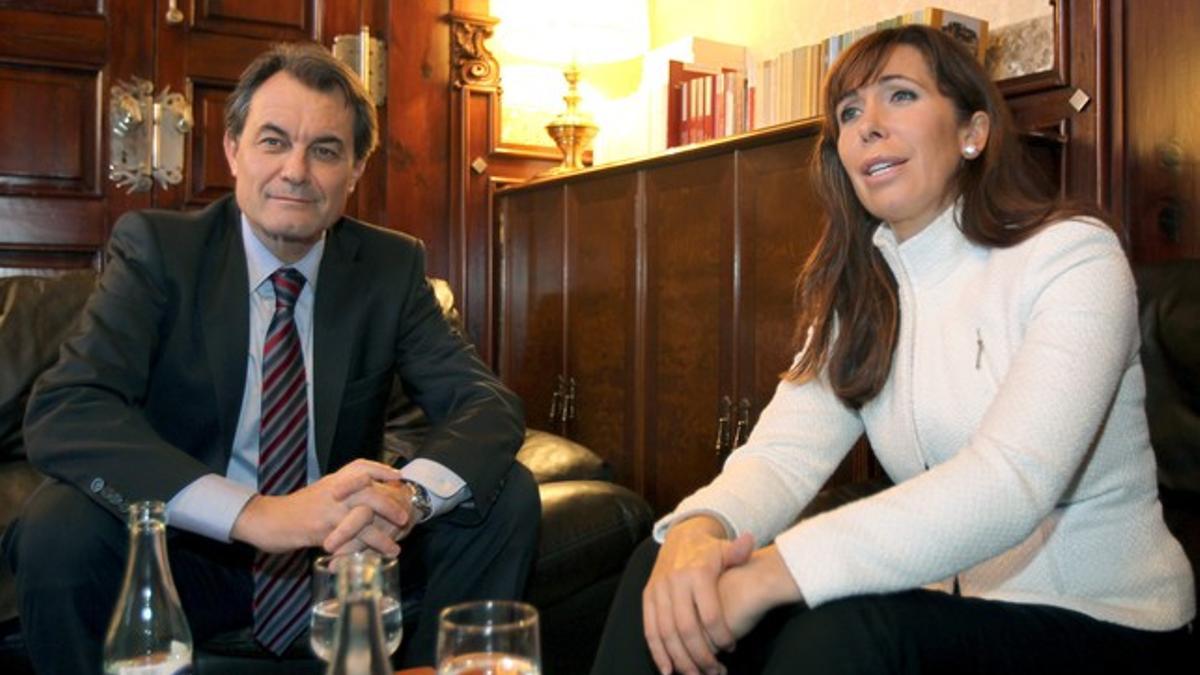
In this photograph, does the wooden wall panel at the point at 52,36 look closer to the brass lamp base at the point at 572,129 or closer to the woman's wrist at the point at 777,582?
the brass lamp base at the point at 572,129

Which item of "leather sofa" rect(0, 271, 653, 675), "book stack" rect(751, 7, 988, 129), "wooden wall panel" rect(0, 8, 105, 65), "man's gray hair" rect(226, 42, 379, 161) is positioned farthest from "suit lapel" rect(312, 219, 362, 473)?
"wooden wall panel" rect(0, 8, 105, 65)

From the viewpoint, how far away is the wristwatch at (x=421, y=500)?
164 centimetres

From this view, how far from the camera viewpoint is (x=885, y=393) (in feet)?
4.83

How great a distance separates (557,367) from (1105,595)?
2.07m

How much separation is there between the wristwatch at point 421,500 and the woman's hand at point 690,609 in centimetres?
54

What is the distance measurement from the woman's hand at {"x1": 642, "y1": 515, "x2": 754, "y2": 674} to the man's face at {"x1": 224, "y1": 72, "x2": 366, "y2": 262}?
37.8 inches

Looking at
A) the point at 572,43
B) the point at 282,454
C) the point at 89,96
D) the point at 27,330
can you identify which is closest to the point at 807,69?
the point at 572,43

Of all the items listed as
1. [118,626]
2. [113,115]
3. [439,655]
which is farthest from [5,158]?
[439,655]

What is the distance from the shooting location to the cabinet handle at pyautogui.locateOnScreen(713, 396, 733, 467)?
2498 millimetres

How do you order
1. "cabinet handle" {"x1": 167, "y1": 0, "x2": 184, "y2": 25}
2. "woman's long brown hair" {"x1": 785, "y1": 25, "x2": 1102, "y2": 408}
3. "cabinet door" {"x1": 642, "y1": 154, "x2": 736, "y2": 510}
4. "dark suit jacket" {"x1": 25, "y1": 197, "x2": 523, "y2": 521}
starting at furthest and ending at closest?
"cabinet handle" {"x1": 167, "y1": 0, "x2": 184, "y2": 25}
"cabinet door" {"x1": 642, "y1": 154, "x2": 736, "y2": 510}
"dark suit jacket" {"x1": 25, "y1": 197, "x2": 523, "y2": 521}
"woman's long brown hair" {"x1": 785, "y1": 25, "x2": 1102, "y2": 408}

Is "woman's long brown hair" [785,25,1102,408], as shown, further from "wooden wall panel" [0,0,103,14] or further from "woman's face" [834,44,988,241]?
"wooden wall panel" [0,0,103,14]

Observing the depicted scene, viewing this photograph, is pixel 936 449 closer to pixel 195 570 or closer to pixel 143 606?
pixel 143 606

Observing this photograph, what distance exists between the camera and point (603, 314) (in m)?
2.96

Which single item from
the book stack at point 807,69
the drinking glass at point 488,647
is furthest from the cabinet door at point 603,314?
the drinking glass at point 488,647
